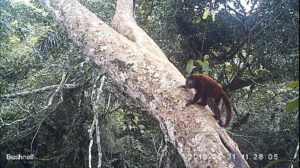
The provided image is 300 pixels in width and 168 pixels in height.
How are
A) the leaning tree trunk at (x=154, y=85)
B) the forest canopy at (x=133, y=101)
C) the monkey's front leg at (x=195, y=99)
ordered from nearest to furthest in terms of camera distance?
the leaning tree trunk at (x=154, y=85), the monkey's front leg at (x=195, y=99), the forest canopy at (x=133, y=101)

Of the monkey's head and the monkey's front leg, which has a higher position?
Result: the monkey's head

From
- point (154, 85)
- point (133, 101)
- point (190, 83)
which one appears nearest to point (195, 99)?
point (190, 83)

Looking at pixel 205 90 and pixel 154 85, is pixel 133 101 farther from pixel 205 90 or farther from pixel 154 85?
pixel 205 90

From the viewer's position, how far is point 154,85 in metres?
2.89

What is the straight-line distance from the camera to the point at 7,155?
16.4ft

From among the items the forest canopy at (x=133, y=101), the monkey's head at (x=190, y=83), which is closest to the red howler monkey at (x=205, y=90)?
the monkey's head at (x=190, y=83)

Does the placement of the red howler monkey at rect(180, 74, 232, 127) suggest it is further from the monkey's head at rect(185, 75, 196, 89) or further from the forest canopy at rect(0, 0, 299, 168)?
the forest canopy at rect(0, 0, 299, 168)

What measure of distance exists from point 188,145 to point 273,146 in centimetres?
295

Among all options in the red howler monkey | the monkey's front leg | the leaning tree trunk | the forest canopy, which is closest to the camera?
the leaning tree trunk

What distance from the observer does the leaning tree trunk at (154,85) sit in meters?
2.32

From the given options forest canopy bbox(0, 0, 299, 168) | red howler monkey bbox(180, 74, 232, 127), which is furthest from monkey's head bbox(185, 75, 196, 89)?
forest canopy bbox(0, 0, 299, 168)

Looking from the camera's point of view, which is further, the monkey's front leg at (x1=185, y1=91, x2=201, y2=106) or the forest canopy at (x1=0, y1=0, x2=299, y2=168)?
the forest canopy at (x1=0, y1=0, x2=299, y2=168)

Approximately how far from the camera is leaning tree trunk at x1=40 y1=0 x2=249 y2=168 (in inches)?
91.4

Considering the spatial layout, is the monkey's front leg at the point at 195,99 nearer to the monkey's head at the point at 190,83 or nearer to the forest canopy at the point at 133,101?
the monkey's head at the point at 190,83
